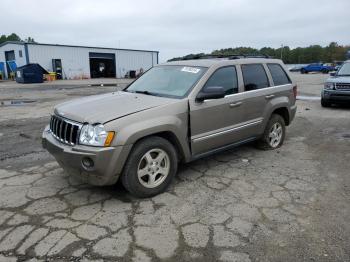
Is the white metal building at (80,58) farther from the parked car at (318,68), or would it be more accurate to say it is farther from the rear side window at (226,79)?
the rear side window at (226,79)

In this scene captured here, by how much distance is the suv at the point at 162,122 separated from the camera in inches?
143

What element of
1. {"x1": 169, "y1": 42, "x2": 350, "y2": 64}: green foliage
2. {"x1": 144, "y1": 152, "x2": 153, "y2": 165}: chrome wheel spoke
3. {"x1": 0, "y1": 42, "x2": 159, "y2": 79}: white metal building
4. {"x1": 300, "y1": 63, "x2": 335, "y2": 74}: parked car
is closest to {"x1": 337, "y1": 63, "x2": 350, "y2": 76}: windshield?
{"x1": 144, "y1": 152, "x2": 153, "y2": 165}: chrome wheel spoke

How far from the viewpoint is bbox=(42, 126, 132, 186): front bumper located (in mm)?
3535

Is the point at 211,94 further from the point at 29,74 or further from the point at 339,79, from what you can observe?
the point at 29,74

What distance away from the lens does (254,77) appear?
218 inches

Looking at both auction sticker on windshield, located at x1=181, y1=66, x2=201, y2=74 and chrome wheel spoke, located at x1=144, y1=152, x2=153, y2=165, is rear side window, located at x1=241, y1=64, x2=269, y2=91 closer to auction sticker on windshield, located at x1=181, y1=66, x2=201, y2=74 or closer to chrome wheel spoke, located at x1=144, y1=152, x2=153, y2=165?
auction sticker on windshield, located at x1=181, y1=66, x2=201, y2=74

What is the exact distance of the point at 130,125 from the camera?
12.1ft

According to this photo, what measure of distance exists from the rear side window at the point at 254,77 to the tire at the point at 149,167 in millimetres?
1989

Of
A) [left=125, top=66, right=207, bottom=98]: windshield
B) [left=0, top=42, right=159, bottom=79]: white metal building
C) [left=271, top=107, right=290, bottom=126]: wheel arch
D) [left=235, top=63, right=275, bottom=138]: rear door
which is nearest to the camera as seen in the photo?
[left=125, top=66, right=207, bottom=98]: windshield

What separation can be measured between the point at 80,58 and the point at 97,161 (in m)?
41.3

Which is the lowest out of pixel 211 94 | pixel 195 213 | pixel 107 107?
pixel 195 213

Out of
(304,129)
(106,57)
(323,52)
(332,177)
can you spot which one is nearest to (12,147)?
(332,177)

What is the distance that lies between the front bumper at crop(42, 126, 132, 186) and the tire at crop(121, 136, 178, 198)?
14cm

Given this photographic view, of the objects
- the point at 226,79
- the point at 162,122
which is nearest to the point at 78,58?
the point at 226,79
